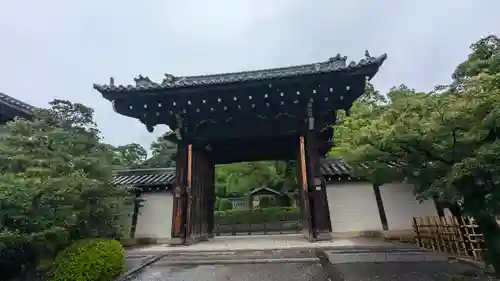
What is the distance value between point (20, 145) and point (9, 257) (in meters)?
2.25

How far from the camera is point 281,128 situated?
8.41m

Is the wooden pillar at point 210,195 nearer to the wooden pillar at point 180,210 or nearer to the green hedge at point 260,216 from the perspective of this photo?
the wooden pillar at point 180,210

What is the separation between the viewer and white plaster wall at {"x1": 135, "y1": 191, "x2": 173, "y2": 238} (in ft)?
30.6

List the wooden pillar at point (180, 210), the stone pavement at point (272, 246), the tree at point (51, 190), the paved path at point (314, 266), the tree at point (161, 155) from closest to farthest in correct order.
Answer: the paved path at point (314, 266) < the tree at point (51, 190) < the stone pavement at point (272, 246) < the wooden pillar at point (180, 210) < the tree at point (161, 155)

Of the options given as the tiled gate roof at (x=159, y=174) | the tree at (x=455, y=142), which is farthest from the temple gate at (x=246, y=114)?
the tree at (x=455, y=142)

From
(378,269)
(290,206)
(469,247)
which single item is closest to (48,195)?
(378,269)

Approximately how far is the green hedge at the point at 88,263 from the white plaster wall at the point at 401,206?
7200 mm

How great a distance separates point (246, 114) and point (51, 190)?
16.0 ft

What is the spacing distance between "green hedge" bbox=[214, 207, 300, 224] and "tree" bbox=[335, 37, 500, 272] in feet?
51.7

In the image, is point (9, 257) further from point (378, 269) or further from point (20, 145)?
point (378, 269)

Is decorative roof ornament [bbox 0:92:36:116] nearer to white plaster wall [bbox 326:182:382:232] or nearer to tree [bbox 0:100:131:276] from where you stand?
tree [bbox 0:100:131:276]

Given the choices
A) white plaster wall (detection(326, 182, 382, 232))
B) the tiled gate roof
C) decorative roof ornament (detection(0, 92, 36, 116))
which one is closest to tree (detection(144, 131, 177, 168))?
the tiled gate roof

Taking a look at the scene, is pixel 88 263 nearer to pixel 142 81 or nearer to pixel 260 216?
pixel 142 81

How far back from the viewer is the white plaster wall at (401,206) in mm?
8578
